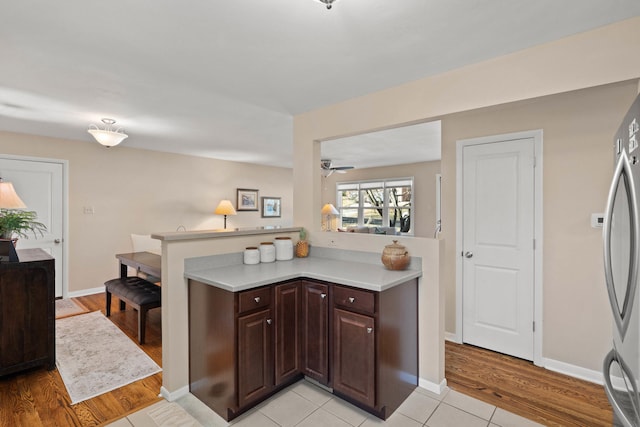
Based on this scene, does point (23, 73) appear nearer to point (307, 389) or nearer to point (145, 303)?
point (145, 303)

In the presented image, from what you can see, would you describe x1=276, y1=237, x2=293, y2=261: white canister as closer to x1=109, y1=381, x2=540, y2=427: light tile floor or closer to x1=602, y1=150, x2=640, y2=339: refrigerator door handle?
x1=109, y1=381, x2=540, y2=427: light tile floor

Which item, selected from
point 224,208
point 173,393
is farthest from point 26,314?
point 224,208

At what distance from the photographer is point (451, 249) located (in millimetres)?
3096

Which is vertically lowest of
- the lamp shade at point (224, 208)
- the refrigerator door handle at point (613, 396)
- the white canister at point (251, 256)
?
the refrigerator door handle at point (613, 396)

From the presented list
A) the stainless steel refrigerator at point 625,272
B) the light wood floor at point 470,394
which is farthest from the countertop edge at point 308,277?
the stainless steel refrigerator at point 625,272

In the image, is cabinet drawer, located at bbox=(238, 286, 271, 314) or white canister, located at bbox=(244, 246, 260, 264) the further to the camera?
white canister, located at bbox=(244, 246, 260, 264)

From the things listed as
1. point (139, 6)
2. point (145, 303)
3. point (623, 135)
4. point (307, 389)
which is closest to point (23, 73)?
point (139, 6)

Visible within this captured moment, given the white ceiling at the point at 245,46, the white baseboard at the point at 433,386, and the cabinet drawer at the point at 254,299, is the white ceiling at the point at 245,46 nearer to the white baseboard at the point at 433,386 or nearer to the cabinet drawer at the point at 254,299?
the cabinet drawer at the point at 254,299

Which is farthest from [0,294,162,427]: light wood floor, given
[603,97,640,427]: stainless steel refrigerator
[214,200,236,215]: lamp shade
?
[214,200,236,215]: lamp shade

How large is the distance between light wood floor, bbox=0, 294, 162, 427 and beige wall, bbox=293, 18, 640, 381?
189 centimetres

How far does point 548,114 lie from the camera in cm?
257

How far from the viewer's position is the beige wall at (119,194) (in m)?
4.53

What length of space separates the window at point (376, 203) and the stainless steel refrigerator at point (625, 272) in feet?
18.9

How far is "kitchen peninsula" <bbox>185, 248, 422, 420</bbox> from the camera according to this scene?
195 cm
